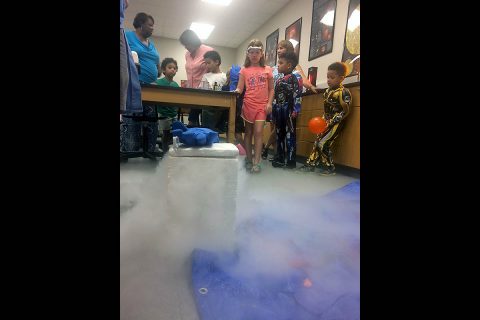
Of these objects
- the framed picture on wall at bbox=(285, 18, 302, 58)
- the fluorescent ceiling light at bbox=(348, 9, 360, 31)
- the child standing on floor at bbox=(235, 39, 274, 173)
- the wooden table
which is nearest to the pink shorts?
the child standing on floor at bbox=(235, 39, 274, 173)

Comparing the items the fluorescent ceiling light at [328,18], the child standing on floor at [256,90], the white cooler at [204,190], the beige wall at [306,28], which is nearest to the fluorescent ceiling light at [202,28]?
the beige wall at [306,28]

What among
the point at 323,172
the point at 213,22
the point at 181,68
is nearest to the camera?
the point at 323,172

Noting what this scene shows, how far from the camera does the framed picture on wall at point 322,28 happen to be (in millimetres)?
3896

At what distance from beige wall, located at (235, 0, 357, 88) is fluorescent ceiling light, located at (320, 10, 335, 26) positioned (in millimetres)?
86

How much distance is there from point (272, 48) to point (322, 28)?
1.77 metres

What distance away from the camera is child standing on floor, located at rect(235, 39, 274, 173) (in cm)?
271

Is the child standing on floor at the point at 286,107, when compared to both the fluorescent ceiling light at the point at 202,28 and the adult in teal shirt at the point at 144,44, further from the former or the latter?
the fluorescent ceiling light at the point at 202,28

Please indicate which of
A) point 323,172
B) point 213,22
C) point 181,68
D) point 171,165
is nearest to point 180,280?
point 171,165

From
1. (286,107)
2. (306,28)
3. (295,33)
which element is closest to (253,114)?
(286,107)

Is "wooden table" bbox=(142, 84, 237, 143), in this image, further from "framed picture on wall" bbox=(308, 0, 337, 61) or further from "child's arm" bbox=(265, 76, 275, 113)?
"framed picture on wall" bbox=(308, 0, 337, 61)
